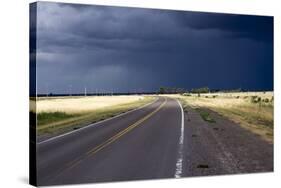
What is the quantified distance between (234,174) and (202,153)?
5.16 feet

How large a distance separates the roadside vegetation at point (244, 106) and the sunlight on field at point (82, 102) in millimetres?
2098

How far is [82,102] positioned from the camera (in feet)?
64.2

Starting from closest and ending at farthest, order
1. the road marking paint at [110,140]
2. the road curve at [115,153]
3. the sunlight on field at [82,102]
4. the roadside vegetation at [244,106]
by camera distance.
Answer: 1. the road curve at [115,153]
2. the road marking paint at [110,140]
3. the sunlight on field at [82,102]
4. the roadside vegetation at [244,106]

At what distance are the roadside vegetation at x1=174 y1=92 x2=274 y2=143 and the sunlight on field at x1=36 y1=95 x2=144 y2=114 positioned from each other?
210 centimetres

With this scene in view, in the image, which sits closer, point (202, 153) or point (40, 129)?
point (40, 129)

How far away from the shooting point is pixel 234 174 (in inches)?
768

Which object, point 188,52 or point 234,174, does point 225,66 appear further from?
point 234,174

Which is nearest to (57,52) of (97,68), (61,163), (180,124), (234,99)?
(97,68)

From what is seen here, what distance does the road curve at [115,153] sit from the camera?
16688 mm

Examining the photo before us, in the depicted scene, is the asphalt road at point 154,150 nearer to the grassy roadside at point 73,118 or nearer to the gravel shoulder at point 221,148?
the gravel shoulder at point 221,148

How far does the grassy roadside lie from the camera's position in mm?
17125

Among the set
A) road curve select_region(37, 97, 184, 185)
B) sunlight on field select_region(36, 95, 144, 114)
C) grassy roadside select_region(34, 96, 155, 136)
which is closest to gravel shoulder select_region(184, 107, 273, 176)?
road curve select_region(37, 97, 184, 185)

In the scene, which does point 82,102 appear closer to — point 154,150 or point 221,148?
point 154,150

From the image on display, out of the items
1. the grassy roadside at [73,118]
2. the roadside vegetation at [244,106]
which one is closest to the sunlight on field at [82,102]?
the grassy roadside at [73,118]
